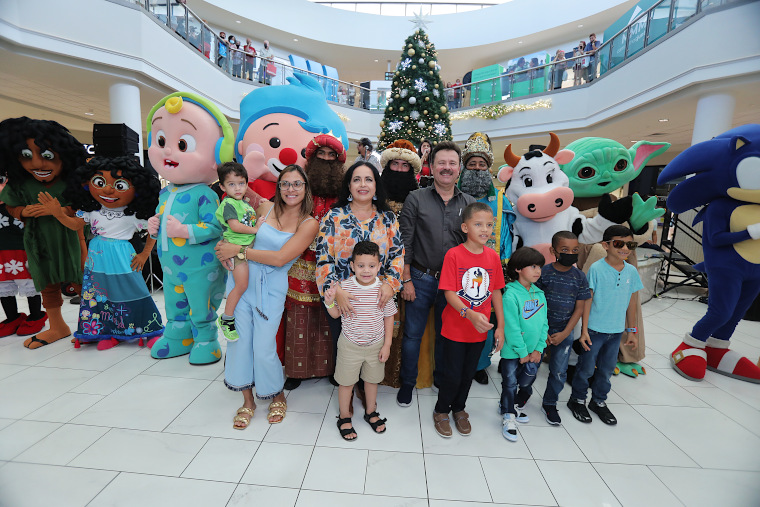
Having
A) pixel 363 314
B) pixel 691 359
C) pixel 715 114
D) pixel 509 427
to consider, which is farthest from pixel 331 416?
pixel 715 114

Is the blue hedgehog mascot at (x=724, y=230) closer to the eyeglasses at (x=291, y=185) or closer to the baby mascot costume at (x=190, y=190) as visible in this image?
the eyeglasses at (x=291, y=185)

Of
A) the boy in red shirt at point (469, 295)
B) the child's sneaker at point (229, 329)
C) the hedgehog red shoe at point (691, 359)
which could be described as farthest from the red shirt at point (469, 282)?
the hedgehog red shoe at point (691, 359)

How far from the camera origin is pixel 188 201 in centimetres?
276

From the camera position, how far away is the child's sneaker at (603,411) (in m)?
2.40

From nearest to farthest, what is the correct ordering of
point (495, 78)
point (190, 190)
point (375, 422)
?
point (375, 422) → point (190, 190) → point (495, 78)

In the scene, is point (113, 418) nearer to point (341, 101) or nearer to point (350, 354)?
point (350, 354)

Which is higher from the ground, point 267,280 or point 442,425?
point 267,280

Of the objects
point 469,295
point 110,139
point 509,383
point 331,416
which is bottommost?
point 331,416

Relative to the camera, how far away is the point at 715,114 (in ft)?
17.9

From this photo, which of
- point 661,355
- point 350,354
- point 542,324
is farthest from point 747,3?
point 350,354

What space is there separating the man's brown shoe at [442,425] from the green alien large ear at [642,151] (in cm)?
260

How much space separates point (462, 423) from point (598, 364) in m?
1.04

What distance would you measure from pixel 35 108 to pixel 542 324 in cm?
1178

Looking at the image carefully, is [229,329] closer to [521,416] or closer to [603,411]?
[521,416]
